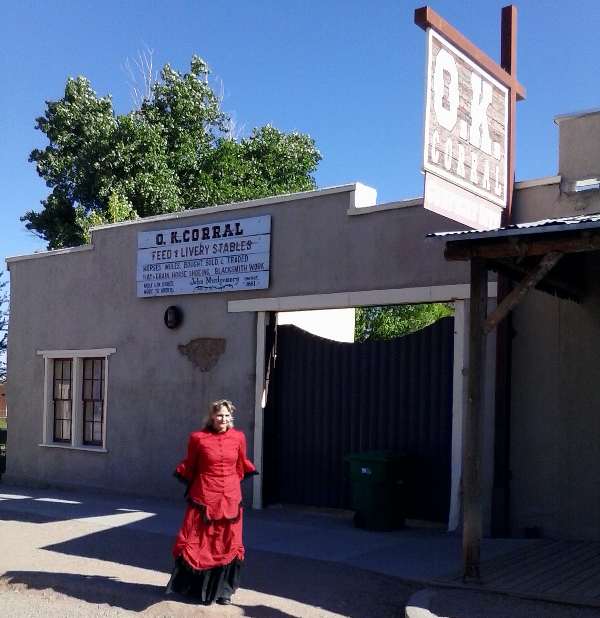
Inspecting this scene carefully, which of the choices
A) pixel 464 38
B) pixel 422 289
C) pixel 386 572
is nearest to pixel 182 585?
pixel 386 572

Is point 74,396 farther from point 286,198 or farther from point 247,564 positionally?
point 247,564

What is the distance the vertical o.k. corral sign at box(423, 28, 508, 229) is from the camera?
26.1 feet

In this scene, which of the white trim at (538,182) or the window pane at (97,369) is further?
the window pane at (97,369)

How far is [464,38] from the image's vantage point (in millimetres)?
8352

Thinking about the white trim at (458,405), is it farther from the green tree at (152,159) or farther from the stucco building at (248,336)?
the green tree at (152,159)

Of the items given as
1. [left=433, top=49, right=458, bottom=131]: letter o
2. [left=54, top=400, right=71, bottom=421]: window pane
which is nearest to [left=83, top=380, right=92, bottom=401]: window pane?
[left=54, top=400, right=71, bottom=421]: window pane

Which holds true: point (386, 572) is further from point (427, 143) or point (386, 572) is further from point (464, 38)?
point (464, 38)

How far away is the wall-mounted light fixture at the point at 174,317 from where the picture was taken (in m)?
13.5

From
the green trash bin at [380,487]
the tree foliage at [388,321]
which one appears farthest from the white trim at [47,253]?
the tree foliage at [388,321]

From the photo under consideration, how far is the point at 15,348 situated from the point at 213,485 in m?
10.4

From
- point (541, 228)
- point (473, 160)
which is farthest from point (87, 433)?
point (541, 228)

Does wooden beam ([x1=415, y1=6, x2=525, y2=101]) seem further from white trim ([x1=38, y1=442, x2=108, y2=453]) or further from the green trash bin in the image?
white trim ([x1=38, y1=442, x2=108, y2=453])

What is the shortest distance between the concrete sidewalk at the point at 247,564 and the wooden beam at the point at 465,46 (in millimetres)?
4806

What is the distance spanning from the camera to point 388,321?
22.6 metres
